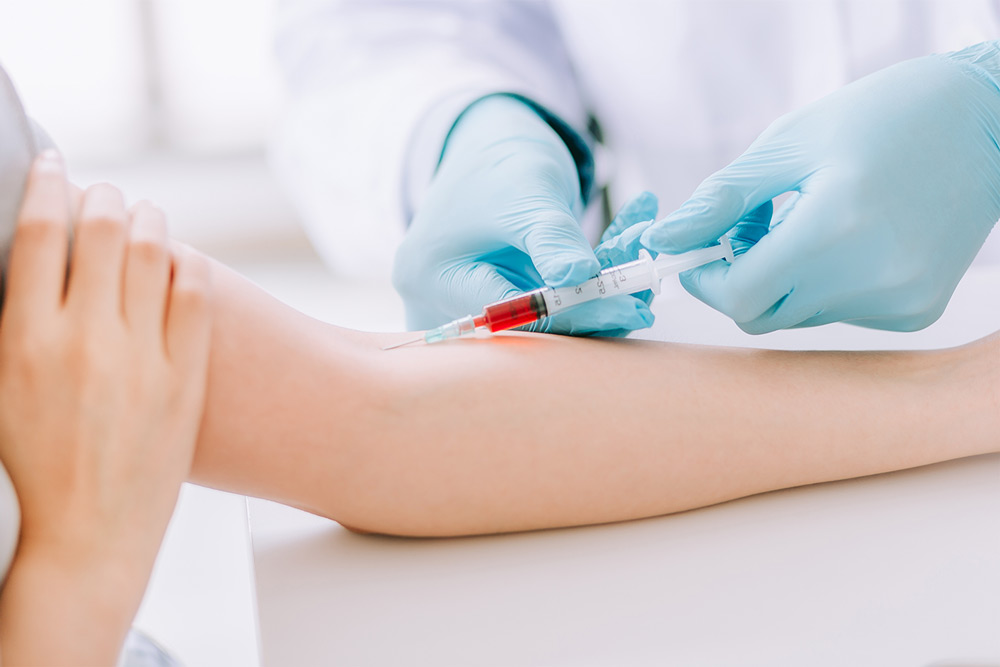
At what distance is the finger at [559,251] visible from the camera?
0.82 m

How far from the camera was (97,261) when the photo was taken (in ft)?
1.94

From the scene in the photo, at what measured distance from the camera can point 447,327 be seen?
852 mm

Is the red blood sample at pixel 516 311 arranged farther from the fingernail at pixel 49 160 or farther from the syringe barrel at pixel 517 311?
the fingernail at pixel 49 160

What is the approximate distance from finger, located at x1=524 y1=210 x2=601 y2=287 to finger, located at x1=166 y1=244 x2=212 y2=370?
345mm

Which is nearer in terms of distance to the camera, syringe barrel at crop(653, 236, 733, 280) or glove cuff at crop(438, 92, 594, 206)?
syringe barrel at crop(653, 236, 733, 280)

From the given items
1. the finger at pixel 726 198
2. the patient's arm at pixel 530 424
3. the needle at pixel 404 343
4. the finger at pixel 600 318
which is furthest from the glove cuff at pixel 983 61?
the needle at pixel 404 343

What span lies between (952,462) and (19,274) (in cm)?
87

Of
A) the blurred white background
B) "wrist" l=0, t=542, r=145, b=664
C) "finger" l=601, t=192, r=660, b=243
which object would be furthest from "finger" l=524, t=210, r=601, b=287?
the blurred white background

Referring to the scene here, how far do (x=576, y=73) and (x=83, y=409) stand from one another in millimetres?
1207

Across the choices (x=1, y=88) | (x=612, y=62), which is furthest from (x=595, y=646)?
(x=612, y=62)

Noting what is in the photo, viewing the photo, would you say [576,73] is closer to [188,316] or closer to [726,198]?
[726,198]

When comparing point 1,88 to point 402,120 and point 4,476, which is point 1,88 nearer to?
point 4,476

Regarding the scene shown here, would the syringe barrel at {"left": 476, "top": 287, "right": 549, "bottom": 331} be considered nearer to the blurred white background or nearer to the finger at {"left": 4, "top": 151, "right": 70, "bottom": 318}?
the finger at {"left": 4, "top": 151, "right": 70, "bottom": 318}

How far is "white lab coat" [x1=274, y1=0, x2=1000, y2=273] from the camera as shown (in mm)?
1312
